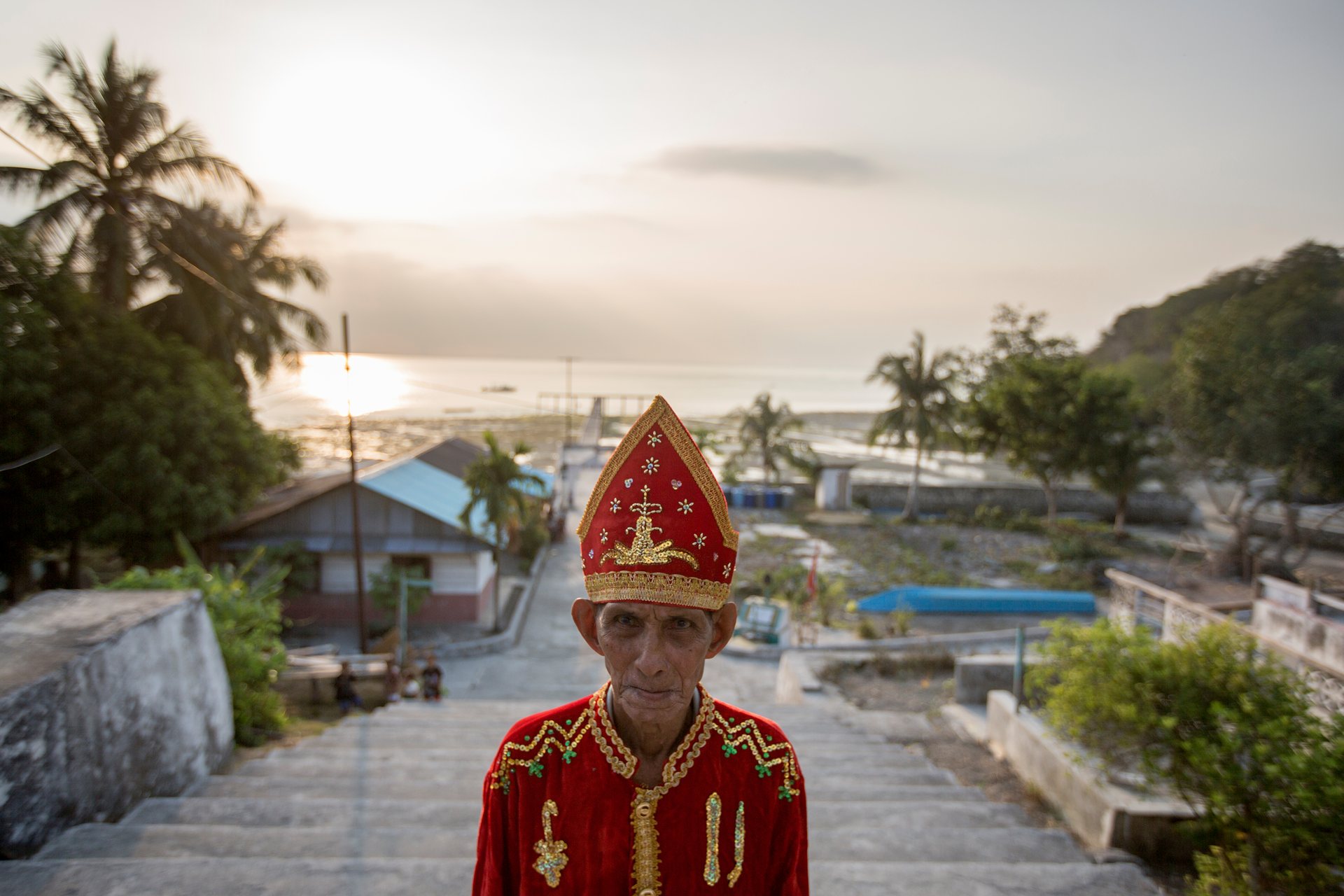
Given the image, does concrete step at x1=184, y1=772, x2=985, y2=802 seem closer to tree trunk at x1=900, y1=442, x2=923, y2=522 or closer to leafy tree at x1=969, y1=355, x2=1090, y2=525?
leafy tree at x1=969, y1=355, x2=1090, y2=525

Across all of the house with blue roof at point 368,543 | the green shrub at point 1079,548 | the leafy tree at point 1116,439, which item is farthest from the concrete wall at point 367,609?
the leafy tree at point 1116,439

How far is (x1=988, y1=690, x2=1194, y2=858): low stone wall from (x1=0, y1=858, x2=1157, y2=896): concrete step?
67cm

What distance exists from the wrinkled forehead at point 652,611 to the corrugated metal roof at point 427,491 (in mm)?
13859

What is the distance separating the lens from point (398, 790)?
5156 millimetres

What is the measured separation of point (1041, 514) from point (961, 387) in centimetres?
679

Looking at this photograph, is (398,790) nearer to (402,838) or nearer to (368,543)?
(402,838)

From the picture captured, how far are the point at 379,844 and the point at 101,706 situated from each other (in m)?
1.79

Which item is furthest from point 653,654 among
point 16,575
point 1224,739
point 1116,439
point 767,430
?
point 767,430

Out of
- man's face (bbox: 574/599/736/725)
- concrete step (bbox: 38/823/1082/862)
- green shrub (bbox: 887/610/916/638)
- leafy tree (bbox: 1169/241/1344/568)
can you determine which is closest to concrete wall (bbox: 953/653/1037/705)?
concrete step (bbox: 38/823/1082/862)

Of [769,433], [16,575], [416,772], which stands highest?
[769,433]

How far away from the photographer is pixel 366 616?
610 inches

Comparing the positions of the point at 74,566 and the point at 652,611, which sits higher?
the point at 652,611

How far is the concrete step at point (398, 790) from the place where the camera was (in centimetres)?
507

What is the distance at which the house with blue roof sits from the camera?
15484 millimetres
